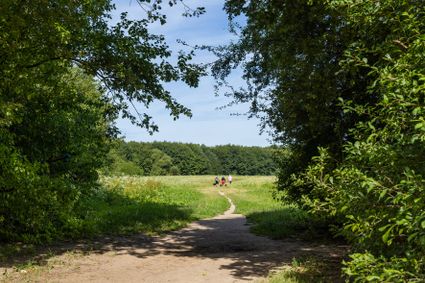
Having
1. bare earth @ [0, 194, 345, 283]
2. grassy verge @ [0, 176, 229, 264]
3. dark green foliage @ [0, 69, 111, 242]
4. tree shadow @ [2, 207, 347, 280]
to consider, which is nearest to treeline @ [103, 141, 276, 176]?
grassy verge @ [0, 176, 229, 264]

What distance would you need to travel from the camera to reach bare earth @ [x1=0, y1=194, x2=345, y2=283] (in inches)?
344

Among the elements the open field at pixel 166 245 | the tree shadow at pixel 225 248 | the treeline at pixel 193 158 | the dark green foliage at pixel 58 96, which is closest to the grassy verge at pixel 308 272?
the open field at pixel 166 245

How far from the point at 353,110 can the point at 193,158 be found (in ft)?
406

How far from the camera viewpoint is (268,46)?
11.3 m

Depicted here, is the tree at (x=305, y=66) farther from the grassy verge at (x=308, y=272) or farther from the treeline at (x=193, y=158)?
the treeline at (x=193, y=158)

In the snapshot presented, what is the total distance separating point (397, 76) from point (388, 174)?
1.08m

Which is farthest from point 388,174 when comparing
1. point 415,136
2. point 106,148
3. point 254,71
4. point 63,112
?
point 106,148

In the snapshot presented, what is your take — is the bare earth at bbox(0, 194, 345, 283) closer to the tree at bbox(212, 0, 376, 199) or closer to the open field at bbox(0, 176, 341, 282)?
the open field at bbox(0, 176, 341, 282)

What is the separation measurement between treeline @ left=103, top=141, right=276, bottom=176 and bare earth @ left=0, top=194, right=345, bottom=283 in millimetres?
92471

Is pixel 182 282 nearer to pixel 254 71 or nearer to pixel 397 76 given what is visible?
pixel 397 76

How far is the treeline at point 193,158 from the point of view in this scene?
382ft

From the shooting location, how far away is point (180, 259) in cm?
1069

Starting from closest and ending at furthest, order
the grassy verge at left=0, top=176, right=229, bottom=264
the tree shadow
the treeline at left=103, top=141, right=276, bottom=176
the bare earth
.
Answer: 1. the bare earth
2. the tree shadow
3. the grassy verge at left=0, top=176, right=229, bottom=264
4. the treeline at left=103, top=141, right=276, bottom=176

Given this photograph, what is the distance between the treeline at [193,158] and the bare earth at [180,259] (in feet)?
303
